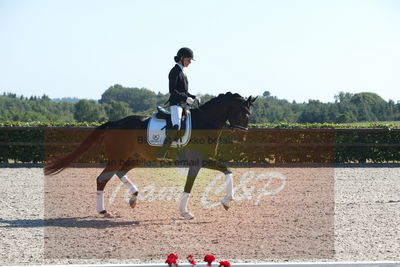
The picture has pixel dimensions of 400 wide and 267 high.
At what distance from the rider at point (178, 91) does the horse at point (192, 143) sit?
11.9 inches

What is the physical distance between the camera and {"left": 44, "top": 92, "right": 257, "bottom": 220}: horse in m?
8.28

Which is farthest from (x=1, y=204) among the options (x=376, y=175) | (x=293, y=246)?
(x=376, y=175)

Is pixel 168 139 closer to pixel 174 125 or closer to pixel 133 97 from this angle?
pixel 174 125

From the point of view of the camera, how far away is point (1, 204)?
9.71m

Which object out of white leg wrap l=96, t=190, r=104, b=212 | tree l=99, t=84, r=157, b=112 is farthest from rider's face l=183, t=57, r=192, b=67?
tree l=99, t=84, r=157, b=112

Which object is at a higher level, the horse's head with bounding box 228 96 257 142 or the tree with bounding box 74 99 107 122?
the tree with bounding box 74 99 107 122

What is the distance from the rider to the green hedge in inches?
370

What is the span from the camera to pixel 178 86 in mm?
8273

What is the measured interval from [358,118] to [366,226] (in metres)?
23.6

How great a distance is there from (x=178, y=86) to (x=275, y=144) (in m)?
10.5

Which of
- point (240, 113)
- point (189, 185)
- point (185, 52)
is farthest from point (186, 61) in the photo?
point (189, 185)

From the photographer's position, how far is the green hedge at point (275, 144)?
1788 centimetres

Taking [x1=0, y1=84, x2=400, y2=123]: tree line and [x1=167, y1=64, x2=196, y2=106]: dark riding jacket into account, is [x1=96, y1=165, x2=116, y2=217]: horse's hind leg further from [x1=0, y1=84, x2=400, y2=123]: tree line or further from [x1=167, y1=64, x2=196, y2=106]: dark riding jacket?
[x1=0, y1=84, x2=400, y2=123]: tree line

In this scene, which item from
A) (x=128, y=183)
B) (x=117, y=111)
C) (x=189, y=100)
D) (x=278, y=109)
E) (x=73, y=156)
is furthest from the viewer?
(x=117, y=111)
